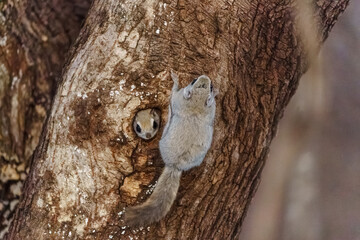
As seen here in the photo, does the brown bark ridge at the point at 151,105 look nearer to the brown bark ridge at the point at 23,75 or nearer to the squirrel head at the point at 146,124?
the squirrel head at the point at 146,124

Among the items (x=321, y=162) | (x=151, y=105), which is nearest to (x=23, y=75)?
(x=151, y=105)

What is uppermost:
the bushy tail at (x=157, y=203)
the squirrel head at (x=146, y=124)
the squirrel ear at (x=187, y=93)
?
the squirrel ear at (x=187, y=93)

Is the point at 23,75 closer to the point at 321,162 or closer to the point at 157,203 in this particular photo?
the point at 157,203

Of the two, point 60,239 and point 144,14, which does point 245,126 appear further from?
point 60,239

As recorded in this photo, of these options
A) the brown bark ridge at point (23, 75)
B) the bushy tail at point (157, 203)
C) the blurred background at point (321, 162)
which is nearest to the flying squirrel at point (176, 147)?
the bushy tail at point (157, 203)

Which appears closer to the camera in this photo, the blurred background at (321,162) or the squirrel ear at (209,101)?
the squirrel ear at (209,101)

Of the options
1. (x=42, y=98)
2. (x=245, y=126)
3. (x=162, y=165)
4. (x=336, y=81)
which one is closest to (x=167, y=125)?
(x=162, y=165)

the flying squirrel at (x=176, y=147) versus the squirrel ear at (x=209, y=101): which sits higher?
the squirrel ear at (x=209, y=101)

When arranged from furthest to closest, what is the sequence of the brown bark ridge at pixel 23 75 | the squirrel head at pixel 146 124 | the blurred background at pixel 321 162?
the blurred background at pixel 321 162
the brown bark ridge at pixel 23 75
the squirrel head at pixel 146 124

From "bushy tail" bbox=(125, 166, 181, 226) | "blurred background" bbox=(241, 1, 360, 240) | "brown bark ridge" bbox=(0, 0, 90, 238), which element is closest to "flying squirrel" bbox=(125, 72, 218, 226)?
"bushy tail" bbox=(125, 166, 181, 226)
